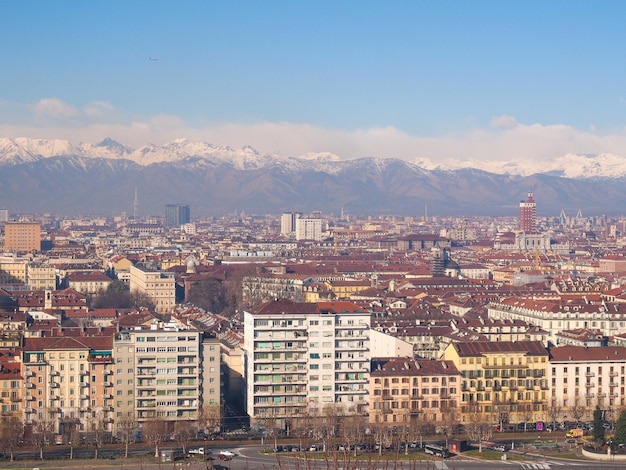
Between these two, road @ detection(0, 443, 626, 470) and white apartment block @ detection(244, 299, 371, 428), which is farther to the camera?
white apartment block @ detection(244, 299, 371, 428)

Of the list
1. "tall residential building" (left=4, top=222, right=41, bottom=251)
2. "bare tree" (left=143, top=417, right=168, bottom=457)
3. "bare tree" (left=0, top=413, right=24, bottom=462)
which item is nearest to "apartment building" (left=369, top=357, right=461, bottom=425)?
"bare tree" (left=143, top=417, right=168, bottom=457)

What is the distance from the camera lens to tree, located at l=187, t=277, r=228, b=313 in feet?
261

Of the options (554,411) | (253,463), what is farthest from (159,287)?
(253,463)

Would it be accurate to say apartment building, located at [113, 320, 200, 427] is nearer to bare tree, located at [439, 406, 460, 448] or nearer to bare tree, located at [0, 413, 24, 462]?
bare tree, located at [0, 413, 24, 462]

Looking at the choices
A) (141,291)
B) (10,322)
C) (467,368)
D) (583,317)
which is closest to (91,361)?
(467,368)

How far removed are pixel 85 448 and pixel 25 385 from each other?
137 inches

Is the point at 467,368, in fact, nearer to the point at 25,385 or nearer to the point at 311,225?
the point at 25,385

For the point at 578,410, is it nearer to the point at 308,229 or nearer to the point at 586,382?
the point at 586,382

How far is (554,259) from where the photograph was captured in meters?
128

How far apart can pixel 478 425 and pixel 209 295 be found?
151ft

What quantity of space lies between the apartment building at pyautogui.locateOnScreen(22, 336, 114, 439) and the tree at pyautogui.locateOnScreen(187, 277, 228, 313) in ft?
122

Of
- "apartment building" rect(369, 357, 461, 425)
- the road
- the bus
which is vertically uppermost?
"apartment building" rect(369, 357, 461, 425)

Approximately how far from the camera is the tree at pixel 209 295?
79.4 metres

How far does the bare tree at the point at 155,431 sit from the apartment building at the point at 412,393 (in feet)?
21.0
